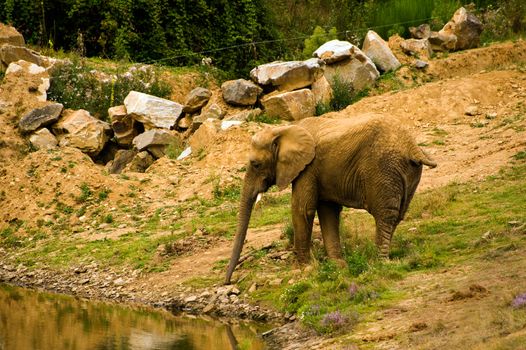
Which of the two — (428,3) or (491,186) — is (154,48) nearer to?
(428,3)

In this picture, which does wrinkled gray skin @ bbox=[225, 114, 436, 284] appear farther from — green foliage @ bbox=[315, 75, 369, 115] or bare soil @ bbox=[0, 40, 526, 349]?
green foliage @ bbox=[315, 75, 369, 115]

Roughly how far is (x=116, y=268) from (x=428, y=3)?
19.6m

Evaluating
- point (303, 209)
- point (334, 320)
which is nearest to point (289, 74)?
point (303, 209)

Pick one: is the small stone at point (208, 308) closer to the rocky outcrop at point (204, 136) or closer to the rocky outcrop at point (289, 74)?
the rocky outcrop at point (204, 136)

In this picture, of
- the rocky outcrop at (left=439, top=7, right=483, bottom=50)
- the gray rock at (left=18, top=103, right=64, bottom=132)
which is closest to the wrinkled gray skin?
the gray rock at (left=18, top=103, right=64, bottom=132)

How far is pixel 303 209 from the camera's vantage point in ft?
55.4

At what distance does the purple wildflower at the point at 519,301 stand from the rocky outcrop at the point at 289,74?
58.1 feet

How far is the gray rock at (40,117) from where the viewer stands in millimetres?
27938

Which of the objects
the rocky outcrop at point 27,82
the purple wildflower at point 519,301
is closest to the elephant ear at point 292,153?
the purple wildflower at point 519,301

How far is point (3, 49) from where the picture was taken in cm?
3103

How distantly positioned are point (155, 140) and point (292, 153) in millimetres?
11322

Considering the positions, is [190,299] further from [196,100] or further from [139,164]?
[196,100]

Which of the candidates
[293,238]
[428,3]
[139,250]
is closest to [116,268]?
[139,250]

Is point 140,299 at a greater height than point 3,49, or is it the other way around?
point 3,49
